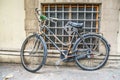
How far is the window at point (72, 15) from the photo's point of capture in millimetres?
6250

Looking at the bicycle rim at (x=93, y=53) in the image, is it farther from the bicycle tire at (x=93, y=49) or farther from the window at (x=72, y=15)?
the window at (x=72, y=15)

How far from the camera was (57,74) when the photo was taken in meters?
5.75

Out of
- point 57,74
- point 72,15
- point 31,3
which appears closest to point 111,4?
point 72,15

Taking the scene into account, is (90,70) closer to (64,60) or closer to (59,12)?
(64,60)

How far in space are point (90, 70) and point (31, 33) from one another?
5.68 ft

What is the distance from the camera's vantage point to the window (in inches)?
246

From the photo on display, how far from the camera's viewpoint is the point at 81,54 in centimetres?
609

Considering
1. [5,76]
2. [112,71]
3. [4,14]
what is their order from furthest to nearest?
[4,14], [112,71], [5,76]

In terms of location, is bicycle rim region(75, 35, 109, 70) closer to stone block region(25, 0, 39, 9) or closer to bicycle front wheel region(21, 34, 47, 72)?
bicycle front wheel region(21, 34, 47, 72)

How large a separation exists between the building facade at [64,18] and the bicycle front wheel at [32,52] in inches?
8.8

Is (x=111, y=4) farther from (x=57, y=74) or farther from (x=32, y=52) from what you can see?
(x=32, y=52)

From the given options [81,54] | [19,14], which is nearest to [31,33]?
[19,14]

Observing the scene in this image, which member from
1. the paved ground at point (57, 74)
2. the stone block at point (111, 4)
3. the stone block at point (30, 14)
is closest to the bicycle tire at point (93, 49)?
the paved ground at point (57, 74)

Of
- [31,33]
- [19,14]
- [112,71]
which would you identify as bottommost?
[112,71]
